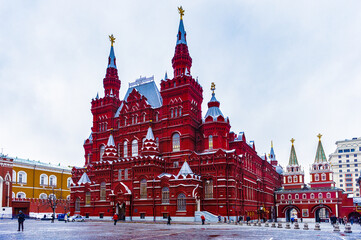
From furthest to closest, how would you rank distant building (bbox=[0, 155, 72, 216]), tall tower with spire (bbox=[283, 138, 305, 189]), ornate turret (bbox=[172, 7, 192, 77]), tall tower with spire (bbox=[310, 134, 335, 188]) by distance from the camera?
tall tower with spire (bbox=[283, 138, 305, 189]) → tall tower with spire (bbox=[310, 134, 335, 188]) → distant building (bbox=[0, 155, 72, 216]) → ornate turret (bbox=[172, 7, 192, 77])

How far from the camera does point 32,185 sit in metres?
80.2

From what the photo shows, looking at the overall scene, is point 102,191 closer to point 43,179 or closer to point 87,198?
point 87,198

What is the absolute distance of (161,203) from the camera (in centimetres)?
5338

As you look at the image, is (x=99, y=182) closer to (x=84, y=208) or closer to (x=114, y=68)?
(x=84, y=208)

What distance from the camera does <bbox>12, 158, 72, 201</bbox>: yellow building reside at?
7706cm

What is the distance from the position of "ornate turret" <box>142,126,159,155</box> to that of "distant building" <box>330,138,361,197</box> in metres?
126

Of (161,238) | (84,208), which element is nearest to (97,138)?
(84,208)

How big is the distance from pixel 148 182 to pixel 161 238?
31.9 metres

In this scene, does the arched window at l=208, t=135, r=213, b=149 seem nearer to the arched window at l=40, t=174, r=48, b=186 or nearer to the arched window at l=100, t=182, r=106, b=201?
the arched window at l=100, t=182, r=106, b=201

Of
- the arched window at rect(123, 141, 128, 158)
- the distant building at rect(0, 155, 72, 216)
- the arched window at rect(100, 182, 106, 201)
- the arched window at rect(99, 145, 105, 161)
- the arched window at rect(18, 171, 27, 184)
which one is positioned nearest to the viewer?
the arched window at rect(100, 182, 106, 201)

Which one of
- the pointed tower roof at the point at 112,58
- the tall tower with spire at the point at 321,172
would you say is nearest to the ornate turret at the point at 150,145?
the pointed tower roof at the point at 112,58

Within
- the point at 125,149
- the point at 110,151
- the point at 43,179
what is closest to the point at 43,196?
the point at 43,179

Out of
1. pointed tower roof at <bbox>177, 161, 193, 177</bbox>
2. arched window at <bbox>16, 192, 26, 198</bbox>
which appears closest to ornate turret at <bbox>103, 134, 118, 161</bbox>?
pointed tower roof at <bbox>177, 161, 193, 177</bbox>

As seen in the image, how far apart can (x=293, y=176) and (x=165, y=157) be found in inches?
1960
